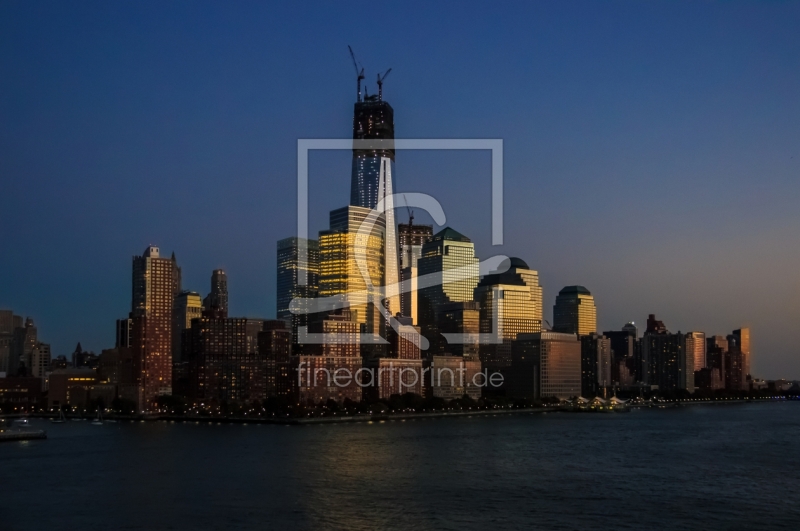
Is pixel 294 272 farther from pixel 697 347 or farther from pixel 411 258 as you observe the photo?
pixel 697 347

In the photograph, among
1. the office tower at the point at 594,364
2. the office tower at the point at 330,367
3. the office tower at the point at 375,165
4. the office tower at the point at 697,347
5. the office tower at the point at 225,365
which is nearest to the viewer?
the office tower at the point at 330,367

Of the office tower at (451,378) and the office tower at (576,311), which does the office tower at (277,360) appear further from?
the office tower at (576,311)

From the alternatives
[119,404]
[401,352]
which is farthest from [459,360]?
[119,404]

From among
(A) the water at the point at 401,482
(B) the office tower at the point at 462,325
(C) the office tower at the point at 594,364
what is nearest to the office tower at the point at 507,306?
(B) the office tower at the point at 462,325

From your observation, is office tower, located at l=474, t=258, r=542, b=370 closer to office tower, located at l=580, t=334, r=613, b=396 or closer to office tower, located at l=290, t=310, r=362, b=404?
office tower, located at l=580, t=334, r=613, b=396

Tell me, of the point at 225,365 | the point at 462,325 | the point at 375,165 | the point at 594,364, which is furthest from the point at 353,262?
the point at 594,364
